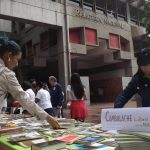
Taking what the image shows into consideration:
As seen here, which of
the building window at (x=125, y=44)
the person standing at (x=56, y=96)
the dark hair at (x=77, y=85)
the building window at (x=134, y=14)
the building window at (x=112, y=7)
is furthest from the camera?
the building window at (x=134, y=14)

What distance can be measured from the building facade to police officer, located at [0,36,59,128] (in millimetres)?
10501

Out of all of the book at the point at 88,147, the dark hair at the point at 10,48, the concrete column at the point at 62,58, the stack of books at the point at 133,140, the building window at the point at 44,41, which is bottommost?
the book at the point at 88,147

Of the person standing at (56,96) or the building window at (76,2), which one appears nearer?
the person standing at (56,96)

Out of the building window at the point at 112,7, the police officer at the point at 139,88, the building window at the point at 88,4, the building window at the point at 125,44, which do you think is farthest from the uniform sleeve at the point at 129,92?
the building window at the point at 125,44

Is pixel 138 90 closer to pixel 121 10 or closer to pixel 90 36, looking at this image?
pixel 90 36

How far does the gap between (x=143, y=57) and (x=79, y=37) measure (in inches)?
534

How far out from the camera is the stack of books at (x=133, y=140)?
127cm

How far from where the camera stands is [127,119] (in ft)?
4.33

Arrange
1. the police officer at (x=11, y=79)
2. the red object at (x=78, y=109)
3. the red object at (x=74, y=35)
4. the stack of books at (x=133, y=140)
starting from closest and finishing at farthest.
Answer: the stack of books at (x=133, y=140)
the police officer at (x=11, y=79)
the red object at (x=78, y=109)
the red object at (x=74, y=35)

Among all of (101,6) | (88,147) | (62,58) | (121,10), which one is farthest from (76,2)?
(88,147)

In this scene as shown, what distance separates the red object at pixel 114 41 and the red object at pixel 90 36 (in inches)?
59.8

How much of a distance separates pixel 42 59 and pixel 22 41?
275cm

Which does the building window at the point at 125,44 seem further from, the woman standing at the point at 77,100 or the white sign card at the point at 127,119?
the white sign card at the point at 127,119

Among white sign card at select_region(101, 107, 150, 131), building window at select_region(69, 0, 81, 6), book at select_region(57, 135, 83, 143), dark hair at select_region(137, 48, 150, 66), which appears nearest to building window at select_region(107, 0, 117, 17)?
building window at select_region(69, 0, 81, 6)
